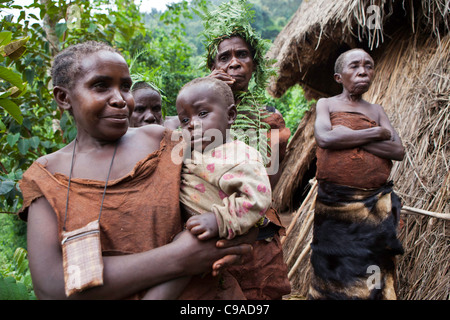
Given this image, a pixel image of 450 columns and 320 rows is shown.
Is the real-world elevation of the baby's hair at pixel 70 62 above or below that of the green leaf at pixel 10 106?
above

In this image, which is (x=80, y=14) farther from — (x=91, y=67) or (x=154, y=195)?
(x=154, y=195)

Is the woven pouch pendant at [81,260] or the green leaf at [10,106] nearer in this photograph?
the woven pouch pendant at [81,260]

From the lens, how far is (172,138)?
4.50 feet

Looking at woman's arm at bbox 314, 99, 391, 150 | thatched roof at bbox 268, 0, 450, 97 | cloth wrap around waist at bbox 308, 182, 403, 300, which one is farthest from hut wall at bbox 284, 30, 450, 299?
woman's arm at bbox 314, 99, 391, 150

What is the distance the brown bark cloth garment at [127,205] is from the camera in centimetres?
113

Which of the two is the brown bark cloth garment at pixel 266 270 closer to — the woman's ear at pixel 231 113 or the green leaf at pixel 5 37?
the woman's ear at pixel 231 113

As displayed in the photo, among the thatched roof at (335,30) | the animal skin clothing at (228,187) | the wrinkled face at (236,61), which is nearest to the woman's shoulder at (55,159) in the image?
the animal skin clothing at (228,187)

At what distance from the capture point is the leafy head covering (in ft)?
7.18

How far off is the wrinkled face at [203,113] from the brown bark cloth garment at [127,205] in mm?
246

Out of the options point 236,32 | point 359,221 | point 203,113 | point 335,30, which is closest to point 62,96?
point 203,113

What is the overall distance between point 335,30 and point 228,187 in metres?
3.34

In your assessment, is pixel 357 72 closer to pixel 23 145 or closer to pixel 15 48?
pixel 15 48

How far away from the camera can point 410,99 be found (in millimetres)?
3398
